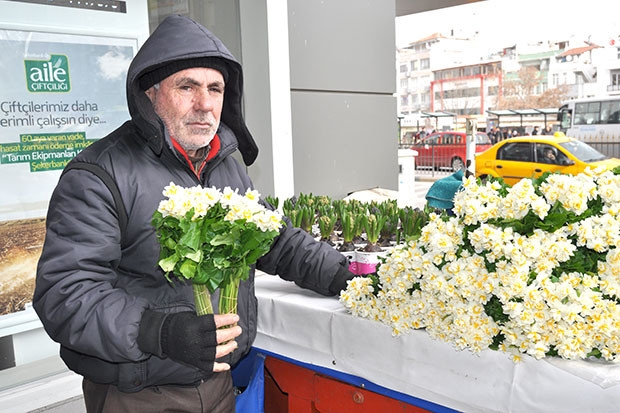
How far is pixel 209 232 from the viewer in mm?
1621

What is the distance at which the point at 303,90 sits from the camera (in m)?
6.57

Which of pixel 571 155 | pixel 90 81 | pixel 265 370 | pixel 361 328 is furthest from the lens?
pixel 571 155

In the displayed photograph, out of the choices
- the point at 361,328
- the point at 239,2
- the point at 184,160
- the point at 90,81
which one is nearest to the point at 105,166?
the point at 184,160

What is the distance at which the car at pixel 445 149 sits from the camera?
25.0 m

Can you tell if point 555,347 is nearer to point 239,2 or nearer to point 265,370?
point 265,370

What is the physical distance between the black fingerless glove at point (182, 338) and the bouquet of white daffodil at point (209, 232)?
115 mm

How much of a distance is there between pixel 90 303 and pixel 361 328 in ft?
3.25

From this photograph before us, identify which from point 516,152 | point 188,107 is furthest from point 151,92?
point 516,152

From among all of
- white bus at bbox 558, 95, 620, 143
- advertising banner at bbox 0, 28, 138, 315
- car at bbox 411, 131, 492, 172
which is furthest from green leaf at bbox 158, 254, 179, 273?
white bus at bbox 558, 95, 620, 143

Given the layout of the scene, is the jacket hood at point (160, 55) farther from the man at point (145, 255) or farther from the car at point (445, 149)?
the car at point (445, 149)

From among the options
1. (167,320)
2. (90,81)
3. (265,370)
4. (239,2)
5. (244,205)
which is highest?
(239,2)

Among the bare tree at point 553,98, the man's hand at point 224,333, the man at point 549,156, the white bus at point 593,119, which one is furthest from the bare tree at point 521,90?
the man's hand at point 224,333

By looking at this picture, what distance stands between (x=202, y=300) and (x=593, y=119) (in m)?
26.6

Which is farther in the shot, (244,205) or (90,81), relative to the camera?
(90,81)
